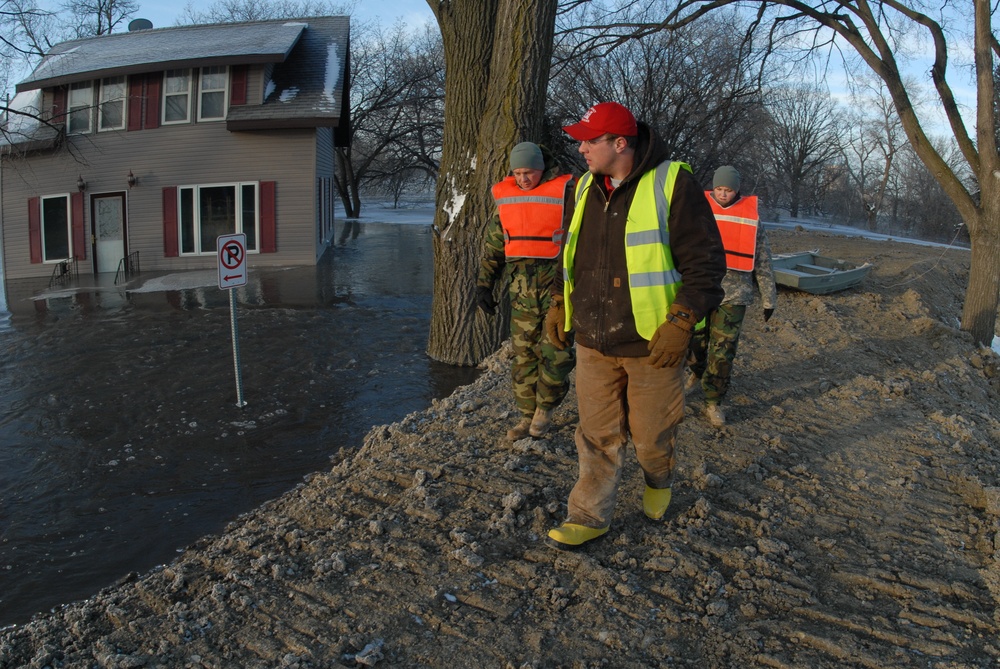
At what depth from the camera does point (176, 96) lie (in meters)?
18.5

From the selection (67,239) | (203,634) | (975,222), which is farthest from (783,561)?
(67,239)

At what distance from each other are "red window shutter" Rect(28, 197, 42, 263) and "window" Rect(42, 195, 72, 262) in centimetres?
9

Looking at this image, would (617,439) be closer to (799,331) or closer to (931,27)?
(799,331)

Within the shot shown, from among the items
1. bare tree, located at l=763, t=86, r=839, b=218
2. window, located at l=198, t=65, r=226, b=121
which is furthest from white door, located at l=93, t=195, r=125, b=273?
bare tree, located at l=763, t=86, r=839, b=218

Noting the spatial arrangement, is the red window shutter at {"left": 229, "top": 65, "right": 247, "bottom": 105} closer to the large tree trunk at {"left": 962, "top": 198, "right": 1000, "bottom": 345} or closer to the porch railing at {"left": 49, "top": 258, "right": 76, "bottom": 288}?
the porch railing at {"left": 49, "top": 258, "right": 76, "bottom": 288}

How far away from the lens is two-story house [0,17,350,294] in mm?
17938

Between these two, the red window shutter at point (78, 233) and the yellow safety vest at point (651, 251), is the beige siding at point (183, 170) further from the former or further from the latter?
the yellow safety vest at point (651, 251)

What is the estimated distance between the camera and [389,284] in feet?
48.7

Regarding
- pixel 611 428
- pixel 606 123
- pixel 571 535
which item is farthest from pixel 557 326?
pixel 606 123

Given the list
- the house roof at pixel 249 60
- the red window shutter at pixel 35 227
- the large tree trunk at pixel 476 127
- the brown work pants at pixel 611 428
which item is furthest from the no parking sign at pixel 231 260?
the red window shutter at pixel 35 227

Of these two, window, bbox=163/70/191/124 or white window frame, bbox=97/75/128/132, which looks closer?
window, bbox=163/70/191/124

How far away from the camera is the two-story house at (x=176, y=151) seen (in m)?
17.9

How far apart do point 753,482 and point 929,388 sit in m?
Result: 3.36

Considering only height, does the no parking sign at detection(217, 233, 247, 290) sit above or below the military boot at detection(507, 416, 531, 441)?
above
